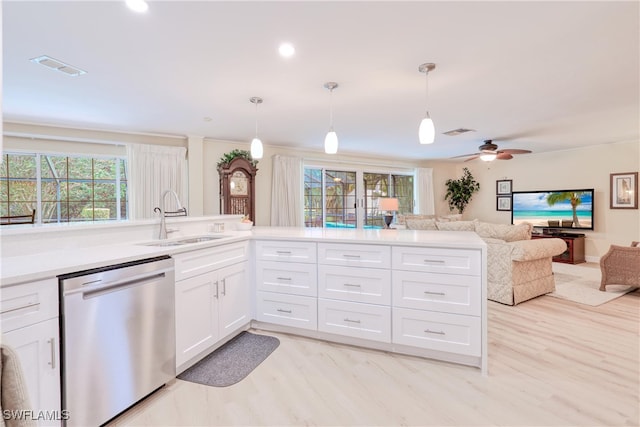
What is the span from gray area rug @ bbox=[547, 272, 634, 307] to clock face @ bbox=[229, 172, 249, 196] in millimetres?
4440

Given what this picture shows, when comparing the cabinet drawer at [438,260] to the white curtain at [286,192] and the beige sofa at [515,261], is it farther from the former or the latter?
the white curtain at [286,192]

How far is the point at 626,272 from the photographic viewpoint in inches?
163

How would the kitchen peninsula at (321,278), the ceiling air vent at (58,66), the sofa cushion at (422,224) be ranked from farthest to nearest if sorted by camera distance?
the sofa cushion at (422,224) < the ceiling air vent at (58,66) < the kitchen peninsula at (321,278)

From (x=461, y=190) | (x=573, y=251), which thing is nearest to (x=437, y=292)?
(x=573, y=251)

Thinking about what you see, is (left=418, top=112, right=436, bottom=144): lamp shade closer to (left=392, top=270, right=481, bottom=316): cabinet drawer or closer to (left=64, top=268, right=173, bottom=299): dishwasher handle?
(left=392, top=270, right=481, bottom=316): cabinet drawer

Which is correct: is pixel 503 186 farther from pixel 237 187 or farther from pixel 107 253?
pixel 107 253

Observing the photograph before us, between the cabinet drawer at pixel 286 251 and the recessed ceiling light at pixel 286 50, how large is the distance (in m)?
1.47

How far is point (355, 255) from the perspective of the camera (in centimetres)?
268

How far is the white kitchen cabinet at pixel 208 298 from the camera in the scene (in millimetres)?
2293

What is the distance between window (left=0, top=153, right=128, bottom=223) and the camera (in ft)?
13.8

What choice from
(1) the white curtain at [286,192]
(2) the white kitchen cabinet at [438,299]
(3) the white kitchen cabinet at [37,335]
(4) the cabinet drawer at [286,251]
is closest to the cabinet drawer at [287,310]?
(4) the cabinet drawer at [286,251]

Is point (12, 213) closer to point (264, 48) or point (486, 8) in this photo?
point (264, 48)

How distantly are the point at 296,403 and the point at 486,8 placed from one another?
100 inches

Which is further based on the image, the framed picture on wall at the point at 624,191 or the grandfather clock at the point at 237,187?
the framed picture on wall at the point at 624,191
